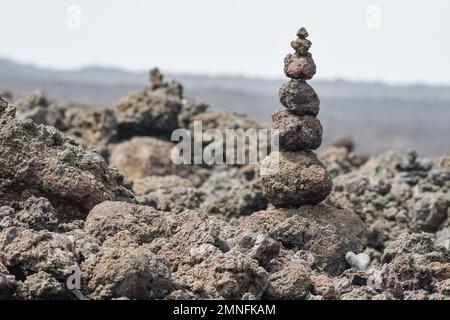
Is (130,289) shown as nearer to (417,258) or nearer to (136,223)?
(136,223)

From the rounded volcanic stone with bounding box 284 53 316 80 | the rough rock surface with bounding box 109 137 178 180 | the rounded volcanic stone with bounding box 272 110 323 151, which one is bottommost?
the rough rock surface with bounding box 109 137 178 180

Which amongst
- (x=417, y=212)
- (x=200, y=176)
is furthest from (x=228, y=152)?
(x=417, y=212)

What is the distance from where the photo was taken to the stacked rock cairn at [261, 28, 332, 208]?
15883mm

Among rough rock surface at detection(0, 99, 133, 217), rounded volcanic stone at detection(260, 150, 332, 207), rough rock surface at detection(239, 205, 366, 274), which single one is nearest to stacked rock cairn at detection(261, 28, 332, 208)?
rounded volcanic stone at detection(260, 150, 332, 207)

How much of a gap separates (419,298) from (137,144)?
1816 cm

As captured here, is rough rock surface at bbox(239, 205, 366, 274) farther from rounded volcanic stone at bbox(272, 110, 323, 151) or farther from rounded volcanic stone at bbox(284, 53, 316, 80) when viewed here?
rounded volcanic stone at bbox(284, 53, 316, 80)

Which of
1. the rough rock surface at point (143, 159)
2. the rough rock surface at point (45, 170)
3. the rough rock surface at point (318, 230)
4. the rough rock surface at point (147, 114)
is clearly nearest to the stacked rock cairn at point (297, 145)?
the rough rock surface at point (318, 230)

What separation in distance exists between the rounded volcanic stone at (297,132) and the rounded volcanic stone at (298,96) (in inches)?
5.9

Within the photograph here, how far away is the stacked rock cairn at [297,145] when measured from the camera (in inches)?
625

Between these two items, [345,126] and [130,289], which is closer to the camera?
[130,289]

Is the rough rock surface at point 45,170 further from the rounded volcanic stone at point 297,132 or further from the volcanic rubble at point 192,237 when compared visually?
the rounded volcanic stone at point 297,132

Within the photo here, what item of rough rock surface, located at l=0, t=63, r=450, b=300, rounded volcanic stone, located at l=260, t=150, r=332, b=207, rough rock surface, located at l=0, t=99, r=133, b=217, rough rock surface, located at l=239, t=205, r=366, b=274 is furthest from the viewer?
rounded volcanic stone, located at l=260, t=150, r=332, b=207

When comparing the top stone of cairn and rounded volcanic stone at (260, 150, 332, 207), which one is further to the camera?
the top stone of cairn

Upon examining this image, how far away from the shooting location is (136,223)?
548 inches
